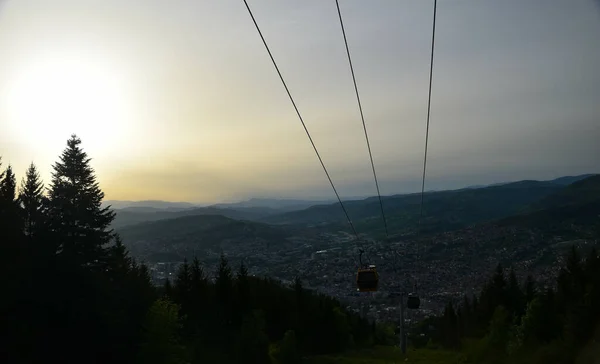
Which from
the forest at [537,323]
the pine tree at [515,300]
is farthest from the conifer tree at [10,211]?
the pine tree at [515,300]

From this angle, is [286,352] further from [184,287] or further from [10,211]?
[10,211]

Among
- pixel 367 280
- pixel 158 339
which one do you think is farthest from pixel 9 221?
pixel 367 280

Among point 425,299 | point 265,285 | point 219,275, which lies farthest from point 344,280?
point 219,275

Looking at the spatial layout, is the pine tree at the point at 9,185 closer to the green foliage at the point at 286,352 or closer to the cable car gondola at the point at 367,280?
the cable car gondola at the point at 367,280

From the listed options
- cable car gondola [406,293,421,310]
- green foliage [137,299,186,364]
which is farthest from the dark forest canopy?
cable car gondola [406,293,421,310]

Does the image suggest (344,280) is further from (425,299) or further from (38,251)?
(38,251)

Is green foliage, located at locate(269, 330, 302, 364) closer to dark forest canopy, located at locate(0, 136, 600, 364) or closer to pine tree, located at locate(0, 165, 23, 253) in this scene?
dark forest canopy, located at locate(0, 136, 600, 364)
